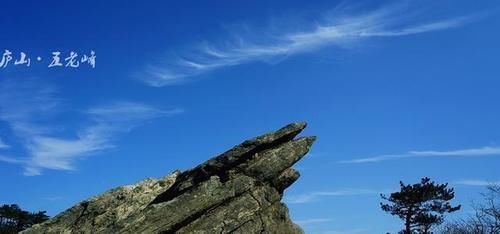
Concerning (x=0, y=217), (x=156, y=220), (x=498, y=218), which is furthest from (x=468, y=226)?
(x=156, y=220)

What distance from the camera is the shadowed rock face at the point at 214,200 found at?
26.6 metres

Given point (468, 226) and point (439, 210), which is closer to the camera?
point (439, 210)

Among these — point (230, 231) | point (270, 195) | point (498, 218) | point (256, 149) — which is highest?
point (498, 218)

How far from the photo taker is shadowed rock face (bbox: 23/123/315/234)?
26.6m

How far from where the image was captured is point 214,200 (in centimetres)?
2739

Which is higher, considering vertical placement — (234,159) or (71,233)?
(234,159)

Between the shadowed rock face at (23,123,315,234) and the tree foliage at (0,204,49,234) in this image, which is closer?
the shadowed rock face at (23,123,315,234)

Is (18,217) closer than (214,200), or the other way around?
(214,200)

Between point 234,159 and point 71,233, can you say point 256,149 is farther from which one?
point 71,233

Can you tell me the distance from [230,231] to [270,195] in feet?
10.3

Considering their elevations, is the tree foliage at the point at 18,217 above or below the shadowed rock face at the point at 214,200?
above

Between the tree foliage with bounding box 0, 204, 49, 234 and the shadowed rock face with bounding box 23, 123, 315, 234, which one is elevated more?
the tree foliage with bounding box 0, 204, 49, 234

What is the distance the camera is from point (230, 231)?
87.6 ft

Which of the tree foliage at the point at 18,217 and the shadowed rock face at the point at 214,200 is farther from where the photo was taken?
the tree foliage at the point at 18,217
